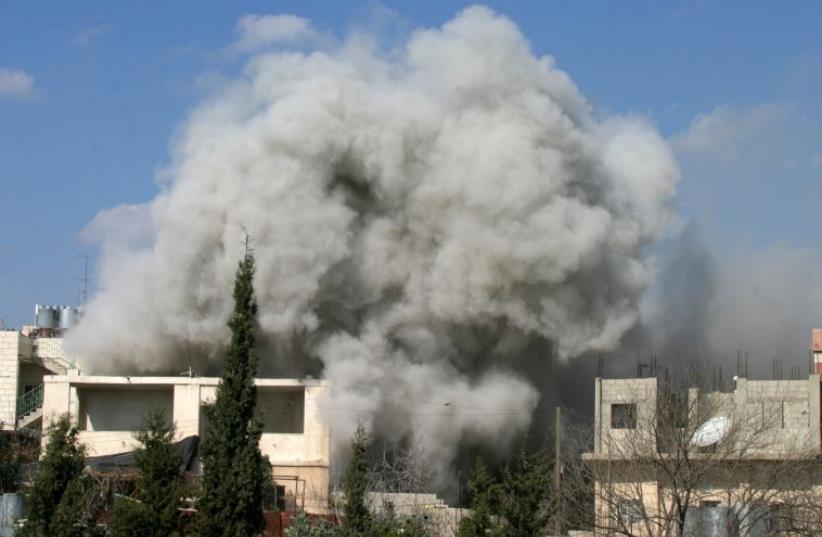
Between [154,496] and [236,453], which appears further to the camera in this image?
[154,496]

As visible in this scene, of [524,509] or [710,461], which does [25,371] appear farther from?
[710,461]

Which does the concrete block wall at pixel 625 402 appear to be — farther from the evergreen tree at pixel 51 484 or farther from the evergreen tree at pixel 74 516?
the evergreen tree at pixel 51 484

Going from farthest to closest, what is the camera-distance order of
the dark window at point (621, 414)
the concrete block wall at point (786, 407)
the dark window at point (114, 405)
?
the dark window at point (114, 405) < the dark window at point (621, 414) < the concrete block wall at point (786, 407)

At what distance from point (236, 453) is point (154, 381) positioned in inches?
830

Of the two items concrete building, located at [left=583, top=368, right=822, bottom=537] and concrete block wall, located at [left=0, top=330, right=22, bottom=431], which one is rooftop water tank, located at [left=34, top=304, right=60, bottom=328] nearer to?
concrete block wall, located at [left=0, top=330, right=22, bottom=431]

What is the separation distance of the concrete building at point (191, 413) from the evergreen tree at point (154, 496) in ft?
50.5

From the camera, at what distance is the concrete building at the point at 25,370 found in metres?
46.3

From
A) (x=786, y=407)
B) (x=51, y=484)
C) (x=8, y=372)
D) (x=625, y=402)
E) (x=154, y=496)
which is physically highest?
(x=8, y=372)

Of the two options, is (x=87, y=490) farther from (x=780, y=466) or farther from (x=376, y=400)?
(x=376, y=400)

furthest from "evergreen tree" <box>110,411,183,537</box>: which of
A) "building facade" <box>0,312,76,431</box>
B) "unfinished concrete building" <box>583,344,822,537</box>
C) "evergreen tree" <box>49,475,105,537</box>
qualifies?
"building facade" <box>0,312,76,431</box>

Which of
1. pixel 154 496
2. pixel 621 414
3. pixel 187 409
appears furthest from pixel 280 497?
pixel 154 496

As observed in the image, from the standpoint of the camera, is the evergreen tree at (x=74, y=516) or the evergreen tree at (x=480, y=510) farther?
the evergreen tree at (x=480, y=510)

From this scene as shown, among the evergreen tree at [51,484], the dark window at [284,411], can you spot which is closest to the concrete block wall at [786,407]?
the evergreen tree at [51,484]

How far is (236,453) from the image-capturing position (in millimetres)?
22922
